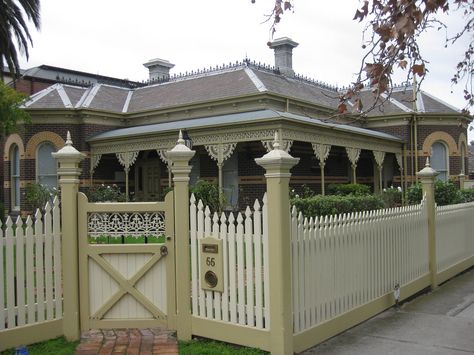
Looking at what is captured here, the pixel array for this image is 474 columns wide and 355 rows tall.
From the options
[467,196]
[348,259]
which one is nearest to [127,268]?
[348,259]

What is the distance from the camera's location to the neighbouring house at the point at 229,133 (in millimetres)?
16516

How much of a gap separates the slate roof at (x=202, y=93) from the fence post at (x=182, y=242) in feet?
39.4

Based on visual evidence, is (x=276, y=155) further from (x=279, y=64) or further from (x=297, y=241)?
(x=279, y=64)

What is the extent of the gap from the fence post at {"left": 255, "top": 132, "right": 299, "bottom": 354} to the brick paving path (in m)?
1.05

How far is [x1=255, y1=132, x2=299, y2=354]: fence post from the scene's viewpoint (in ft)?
15.5

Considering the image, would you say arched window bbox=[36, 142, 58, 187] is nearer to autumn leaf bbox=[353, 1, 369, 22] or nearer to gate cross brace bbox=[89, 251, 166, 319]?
gate cross brace bbox=[89, 251, 166, 319]

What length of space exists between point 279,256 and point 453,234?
583cm

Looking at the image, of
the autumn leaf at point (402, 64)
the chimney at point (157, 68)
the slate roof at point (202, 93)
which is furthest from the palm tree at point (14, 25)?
the autumn leaf at point (402, 64)

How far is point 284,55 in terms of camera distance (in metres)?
23.7

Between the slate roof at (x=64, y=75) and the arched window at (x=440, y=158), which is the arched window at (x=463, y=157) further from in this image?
the slate roof at (x=64, y=75)

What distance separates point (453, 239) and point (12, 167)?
16820 mm

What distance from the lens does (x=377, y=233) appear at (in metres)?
6.56

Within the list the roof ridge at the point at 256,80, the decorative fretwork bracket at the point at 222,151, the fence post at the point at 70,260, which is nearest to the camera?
the fence post at the point at 70,260

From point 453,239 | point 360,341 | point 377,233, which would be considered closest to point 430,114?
point 453,239
